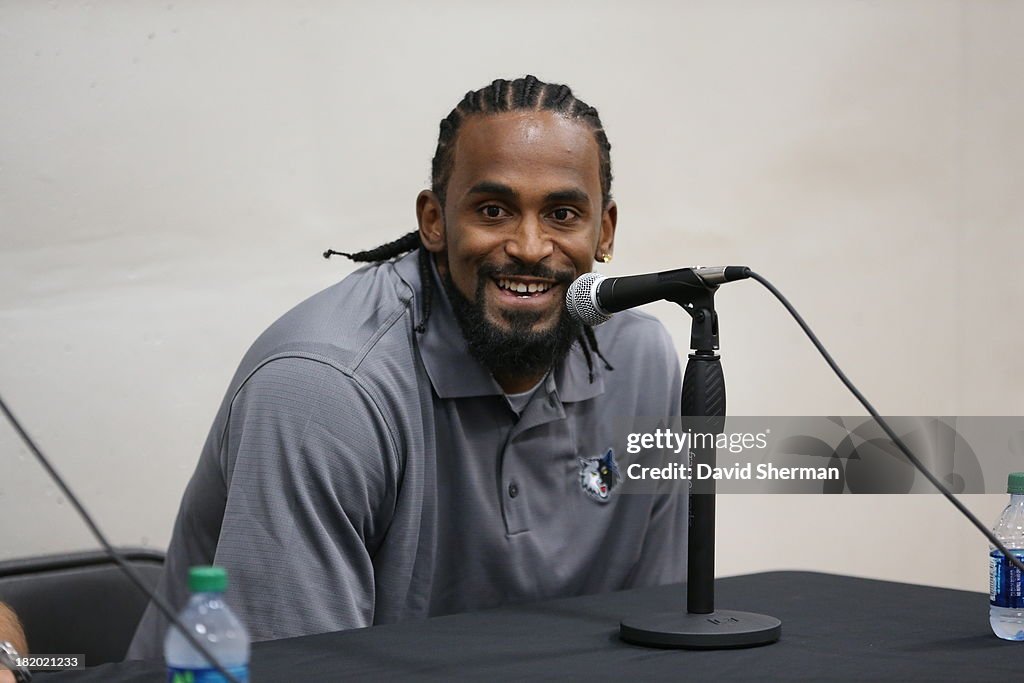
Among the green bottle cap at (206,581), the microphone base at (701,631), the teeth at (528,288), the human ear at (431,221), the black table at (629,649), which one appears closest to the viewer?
the green bottle cap at (206,581)

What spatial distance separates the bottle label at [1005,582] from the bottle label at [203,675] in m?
0.88

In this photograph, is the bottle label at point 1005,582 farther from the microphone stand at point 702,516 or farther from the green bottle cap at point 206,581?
the green bottle cap at point 206,581

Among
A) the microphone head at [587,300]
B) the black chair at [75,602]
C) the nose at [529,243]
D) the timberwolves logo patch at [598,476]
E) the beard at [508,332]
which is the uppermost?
the nose at [529,243]

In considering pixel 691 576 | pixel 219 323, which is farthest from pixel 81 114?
pixel 691 576

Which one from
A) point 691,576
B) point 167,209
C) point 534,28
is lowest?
point 691,576

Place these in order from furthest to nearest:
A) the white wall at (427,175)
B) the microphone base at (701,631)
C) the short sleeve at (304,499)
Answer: the white wall at (427,175)
the short sleeve at (304,499)
the microphone base at (701,631)

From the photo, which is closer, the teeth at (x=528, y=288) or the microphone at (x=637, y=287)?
the microphone at (x=637, y=287)

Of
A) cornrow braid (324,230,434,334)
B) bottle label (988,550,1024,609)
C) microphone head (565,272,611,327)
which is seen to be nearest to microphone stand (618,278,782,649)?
microphone head (565,272,611,327)

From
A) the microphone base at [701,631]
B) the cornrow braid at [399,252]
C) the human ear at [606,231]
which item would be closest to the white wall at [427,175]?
the cornrow braid at [399,252]

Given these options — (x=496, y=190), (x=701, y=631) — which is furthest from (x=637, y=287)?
(x=496, y=190)

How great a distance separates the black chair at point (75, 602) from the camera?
184 cm

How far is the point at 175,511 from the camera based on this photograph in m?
2.54

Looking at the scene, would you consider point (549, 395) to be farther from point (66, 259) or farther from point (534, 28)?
point (534, 28)

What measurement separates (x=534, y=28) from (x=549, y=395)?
1290 mm
